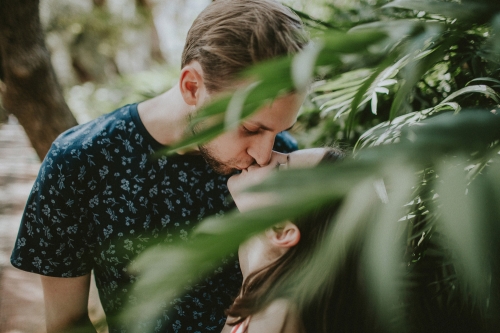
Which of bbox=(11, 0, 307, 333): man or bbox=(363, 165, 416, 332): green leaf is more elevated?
bbox=(363, 165, 416, 332): green leaf

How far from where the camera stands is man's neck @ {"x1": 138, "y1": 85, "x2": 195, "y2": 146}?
3.35 ft

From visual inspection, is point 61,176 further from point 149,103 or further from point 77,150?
point 149,103

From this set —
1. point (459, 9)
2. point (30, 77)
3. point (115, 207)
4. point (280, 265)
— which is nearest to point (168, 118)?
point (115, 207)

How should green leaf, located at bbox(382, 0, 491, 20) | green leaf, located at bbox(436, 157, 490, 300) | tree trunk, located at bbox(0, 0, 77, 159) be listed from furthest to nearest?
tree trunk, located at bbox(0, 0, 77, 159)
green leaf, located at bbox(382, 0, 491, 20)
green leaf, located at bbox(436, 157, 490, 300)

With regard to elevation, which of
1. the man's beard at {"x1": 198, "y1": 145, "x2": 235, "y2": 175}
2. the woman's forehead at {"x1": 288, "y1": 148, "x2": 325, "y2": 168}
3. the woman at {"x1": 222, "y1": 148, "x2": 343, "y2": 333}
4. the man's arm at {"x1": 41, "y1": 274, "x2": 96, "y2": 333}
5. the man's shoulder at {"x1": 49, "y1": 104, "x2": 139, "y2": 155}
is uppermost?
the man's shoulder at {"x1": 49, "y1": 104, "x2": 139, "y2": 155}

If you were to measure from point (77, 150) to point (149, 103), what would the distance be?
10.2 inches

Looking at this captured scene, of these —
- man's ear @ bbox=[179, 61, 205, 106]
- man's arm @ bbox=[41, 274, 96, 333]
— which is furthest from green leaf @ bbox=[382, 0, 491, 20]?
man's arm @ bbox=[41, 274, 96, 333]

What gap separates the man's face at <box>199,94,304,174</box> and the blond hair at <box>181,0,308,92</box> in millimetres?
115

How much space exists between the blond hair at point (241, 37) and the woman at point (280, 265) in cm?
25

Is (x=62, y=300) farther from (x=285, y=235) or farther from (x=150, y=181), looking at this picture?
(x=285, y=235)

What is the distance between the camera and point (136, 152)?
105cm

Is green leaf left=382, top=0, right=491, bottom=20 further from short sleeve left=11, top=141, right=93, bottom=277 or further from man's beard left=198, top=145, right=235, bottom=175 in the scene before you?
short sleeve left=11, top=141, right=93, bottom=277

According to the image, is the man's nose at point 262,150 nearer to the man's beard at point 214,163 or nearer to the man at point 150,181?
the man at point 150,181

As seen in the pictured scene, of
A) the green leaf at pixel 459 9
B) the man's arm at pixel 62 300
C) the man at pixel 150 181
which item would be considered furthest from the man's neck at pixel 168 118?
the green leaf at pixel 459 9
